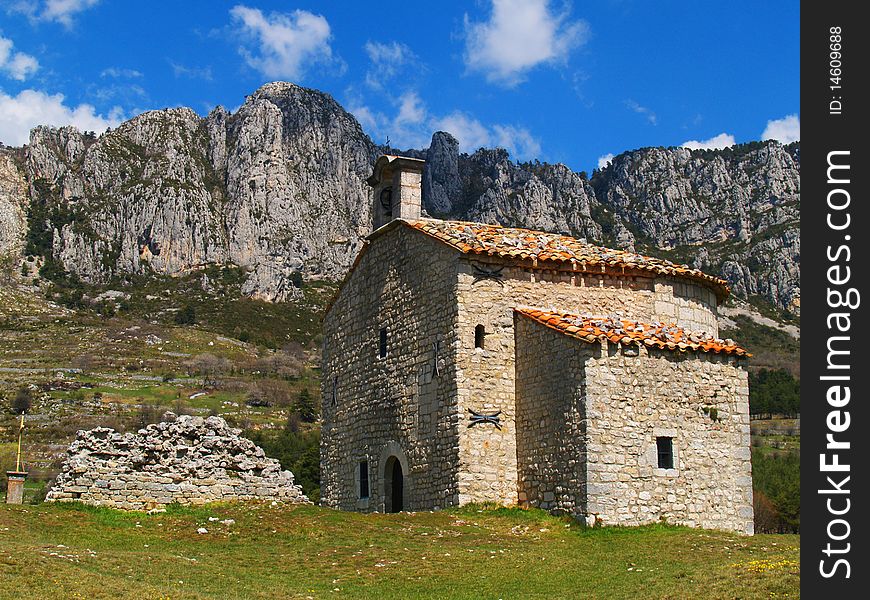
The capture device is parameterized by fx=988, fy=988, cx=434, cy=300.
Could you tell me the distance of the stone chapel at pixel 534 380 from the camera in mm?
21422

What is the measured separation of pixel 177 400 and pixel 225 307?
149 ft

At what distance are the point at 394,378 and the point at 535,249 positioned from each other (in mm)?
5124

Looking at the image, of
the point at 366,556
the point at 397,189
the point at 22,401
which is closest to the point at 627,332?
the point at 366,556

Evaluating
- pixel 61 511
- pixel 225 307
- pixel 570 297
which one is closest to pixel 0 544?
pixel 61 511

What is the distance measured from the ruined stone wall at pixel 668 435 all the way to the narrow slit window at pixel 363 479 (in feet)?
28.3

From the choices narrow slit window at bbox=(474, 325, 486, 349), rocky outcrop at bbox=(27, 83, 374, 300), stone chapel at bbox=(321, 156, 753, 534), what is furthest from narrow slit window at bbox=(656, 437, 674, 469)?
rocky outcrop at bbox=(27, 83, 374, 300)

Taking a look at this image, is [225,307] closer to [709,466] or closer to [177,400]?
[177,400]

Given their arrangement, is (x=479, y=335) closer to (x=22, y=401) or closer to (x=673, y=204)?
(x=22, y=401)

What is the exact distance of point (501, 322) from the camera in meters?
24.0

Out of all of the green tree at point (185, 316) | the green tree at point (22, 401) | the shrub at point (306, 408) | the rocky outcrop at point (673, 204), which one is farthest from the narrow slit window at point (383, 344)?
the green tree at point (185, 316)

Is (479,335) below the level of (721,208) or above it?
below

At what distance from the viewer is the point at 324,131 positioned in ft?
518

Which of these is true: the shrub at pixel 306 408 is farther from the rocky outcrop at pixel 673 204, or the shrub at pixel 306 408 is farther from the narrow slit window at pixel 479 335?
the narrow slit window at pixel 479 335

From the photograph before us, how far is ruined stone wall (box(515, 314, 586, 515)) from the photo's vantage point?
842 inches
